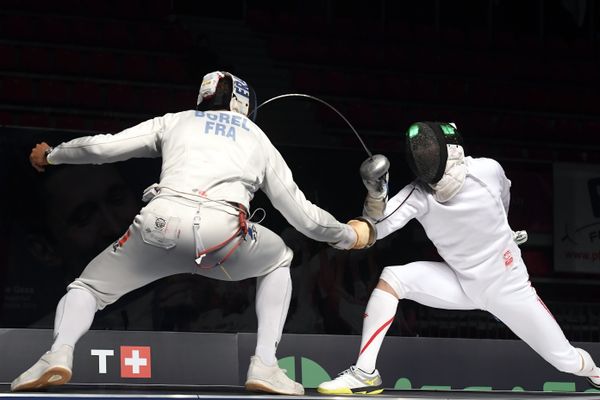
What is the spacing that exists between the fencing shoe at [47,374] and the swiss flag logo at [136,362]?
101cm

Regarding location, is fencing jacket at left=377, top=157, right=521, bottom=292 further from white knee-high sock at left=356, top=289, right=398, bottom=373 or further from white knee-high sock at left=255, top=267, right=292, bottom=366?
white knee-high sock at left=255, top=267, right=292, bottom=366

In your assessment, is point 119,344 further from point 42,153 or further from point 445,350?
point 445,350

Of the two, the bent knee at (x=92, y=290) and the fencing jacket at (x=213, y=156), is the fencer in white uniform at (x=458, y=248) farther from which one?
the bent knee at (x=92, y=290)

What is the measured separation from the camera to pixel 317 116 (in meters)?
8.61

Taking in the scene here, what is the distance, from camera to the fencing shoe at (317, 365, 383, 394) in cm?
386

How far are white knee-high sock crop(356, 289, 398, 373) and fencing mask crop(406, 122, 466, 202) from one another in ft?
1.56

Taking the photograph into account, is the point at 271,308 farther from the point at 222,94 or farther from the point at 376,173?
the point at 222,94

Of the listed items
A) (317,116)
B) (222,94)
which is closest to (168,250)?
(222,94)

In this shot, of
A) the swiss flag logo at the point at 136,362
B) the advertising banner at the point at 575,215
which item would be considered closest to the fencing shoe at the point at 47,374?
the swiss flag logo at the point at 136,362

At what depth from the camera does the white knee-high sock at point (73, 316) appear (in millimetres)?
3453

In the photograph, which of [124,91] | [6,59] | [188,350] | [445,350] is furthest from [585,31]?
[188,350]

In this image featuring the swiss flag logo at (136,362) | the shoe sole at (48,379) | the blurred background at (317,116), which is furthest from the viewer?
the blurred background at (317,116)

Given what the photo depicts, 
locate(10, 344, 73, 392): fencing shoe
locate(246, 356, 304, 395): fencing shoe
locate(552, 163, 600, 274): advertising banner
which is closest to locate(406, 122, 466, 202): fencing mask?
locate(246, 356, 304, 395): fencing shoe

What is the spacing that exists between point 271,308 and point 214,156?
61 cm
